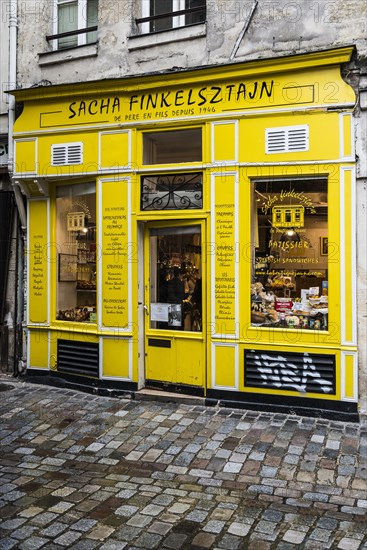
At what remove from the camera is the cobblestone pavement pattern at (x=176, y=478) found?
3.91 meters

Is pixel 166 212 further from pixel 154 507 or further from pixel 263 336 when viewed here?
pixel 154 507

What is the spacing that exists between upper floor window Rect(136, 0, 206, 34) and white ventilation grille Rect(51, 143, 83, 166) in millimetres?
1997

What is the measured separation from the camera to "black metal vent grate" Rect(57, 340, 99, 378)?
25.5 feet

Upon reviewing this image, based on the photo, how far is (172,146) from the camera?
24.3 feet

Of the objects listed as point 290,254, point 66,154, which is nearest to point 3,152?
point 66,154

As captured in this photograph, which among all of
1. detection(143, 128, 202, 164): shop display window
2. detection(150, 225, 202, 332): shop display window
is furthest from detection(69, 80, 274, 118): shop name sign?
detection(150, 225, 202, 332): shop display window

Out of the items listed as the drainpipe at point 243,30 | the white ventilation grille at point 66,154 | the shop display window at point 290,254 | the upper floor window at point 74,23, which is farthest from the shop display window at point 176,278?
the upper floor window at point 74,23

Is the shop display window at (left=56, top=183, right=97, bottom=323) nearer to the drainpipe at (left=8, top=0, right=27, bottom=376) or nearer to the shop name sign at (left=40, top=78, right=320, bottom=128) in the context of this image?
the drainpipe at (left=8, top=0, right=27, bottom=376)

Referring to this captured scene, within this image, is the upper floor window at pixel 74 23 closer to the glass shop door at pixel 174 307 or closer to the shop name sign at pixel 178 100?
the shop name sign at pixel 178 100

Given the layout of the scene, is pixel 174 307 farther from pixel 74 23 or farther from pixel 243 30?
pixel 74 23

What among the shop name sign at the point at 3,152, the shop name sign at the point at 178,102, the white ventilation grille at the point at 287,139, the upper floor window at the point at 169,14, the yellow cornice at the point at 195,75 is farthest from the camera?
A: the shop name sign at the point at 3,152

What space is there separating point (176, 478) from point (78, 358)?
3.41 meters

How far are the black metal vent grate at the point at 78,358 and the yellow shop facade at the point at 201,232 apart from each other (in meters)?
0.02

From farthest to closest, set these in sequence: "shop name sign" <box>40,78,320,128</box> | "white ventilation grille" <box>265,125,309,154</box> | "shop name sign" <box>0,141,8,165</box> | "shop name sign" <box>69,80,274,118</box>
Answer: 1. "shop name sign" <box>0,141,8,165</box>
2. "shop name sign" <box>69,80,274,118</box>
3. "shop name sign" <box>40,78,320,128</box>
4. "white ventilation grille" <box>265,125,309,154</box>
